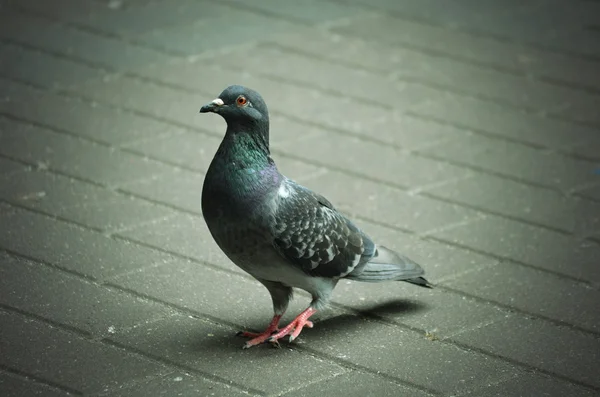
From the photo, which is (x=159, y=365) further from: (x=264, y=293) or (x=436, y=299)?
(x=436, y=299)

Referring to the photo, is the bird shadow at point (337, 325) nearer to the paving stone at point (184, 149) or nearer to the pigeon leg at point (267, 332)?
the pigeon leg at point (267, 332)

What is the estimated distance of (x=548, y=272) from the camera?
4680 mm

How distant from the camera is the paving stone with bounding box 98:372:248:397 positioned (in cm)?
361

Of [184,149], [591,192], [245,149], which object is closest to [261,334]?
[245,149]

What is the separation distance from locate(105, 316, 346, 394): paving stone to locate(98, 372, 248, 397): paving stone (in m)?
0.07

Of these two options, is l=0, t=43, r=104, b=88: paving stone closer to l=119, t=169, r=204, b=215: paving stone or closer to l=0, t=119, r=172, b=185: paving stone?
l=0, t=119, r=172, b=185: paving stone

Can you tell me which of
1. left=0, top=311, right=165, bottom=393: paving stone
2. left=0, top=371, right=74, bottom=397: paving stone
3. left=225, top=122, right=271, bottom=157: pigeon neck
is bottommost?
left=0, top=371, right=74, bottom=397: paving stone

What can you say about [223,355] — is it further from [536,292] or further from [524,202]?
[524,202]

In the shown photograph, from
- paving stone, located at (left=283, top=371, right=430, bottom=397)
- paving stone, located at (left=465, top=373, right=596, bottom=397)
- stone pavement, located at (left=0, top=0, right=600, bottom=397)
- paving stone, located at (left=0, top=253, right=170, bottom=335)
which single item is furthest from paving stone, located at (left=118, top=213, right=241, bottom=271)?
paving stone, located at (left=465, top=373, right=596, bottom=397)

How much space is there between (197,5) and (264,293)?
3.34 m

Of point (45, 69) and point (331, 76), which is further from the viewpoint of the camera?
point (331, 76)

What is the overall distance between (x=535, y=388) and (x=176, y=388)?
1.27 metres

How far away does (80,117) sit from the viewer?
579 cm

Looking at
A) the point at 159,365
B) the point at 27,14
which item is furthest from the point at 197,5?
the point at 159,365
